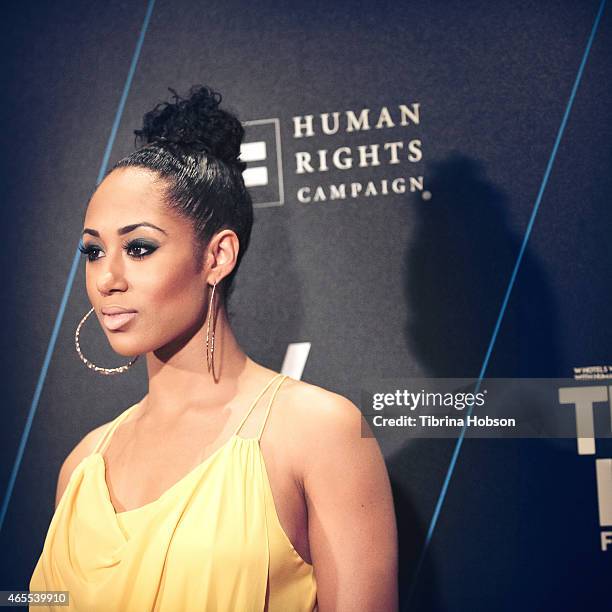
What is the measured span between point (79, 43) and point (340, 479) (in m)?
1.49

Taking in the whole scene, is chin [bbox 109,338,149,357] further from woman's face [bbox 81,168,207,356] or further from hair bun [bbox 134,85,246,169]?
hair bun [bbox 134,85,246,169]

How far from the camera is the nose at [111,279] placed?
1.61 metres

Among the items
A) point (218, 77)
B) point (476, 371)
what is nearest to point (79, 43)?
point (218, 77)

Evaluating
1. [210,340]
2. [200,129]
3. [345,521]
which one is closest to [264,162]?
[200,129]

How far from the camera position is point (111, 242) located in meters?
1.64

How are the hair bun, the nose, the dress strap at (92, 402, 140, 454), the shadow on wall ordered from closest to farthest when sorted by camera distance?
the nose → the hair bun → the dress strap at (92, 402, 140, 454) → the shadow on wall

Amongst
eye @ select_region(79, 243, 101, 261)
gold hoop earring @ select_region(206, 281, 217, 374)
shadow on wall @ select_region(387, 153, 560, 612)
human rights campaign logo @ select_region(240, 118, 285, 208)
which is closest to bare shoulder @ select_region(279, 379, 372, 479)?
gold hoop earring @ select_region(206, 281, 217, 374)

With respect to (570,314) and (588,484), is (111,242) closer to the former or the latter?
(570,314)

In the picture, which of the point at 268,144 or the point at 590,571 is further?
the point at 268,144

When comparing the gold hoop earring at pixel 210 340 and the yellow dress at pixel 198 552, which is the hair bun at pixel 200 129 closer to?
the gold hoop earring at pixel 210 340

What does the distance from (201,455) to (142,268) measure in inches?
15.9

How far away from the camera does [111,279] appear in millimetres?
1610

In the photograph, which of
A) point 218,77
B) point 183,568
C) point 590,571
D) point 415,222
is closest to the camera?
point 183,568

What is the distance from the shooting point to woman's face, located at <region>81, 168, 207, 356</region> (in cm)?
162
